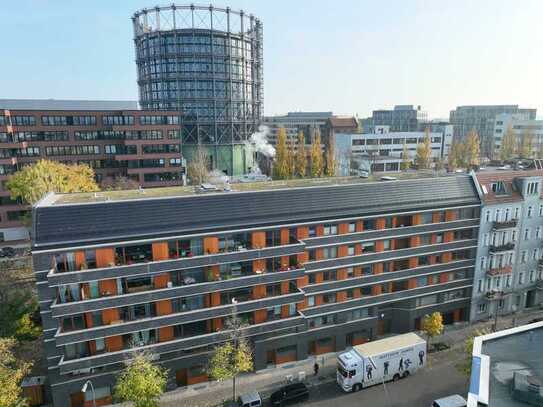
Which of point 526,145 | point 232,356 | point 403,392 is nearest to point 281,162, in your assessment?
point 232,356

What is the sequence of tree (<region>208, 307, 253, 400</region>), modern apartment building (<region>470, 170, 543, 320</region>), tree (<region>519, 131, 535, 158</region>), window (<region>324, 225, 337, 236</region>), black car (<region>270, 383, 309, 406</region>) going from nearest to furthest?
tree (<region>208, 307, 253, 400</region>)
black car (<region>270, 383, 309, 406</region>)
window (<region>324, 225, 337, 236</region>)
modern apartment building (<region>470, 170, 543, 320</region>)
tree (<region>519, 131, 535, 158</region>)

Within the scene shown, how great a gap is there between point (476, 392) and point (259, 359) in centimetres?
2639

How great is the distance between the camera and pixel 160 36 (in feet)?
384

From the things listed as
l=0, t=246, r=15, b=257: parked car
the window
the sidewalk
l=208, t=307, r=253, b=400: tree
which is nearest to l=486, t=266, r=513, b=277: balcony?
the sidewalk

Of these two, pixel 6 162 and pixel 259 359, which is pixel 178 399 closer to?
pixel 259 359

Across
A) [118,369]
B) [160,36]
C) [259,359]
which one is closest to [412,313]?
[259,359]

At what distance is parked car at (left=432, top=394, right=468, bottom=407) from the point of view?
116 feet

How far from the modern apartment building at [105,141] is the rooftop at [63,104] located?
22.7m

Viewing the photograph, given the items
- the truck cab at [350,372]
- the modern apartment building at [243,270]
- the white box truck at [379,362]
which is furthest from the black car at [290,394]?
the modern apartment building at [243,270]

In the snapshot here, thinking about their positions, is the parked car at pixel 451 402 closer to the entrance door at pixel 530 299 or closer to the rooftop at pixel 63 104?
the entrance door at pixel 530 299

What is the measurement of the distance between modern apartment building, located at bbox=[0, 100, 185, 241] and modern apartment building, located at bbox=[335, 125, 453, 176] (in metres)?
55.4

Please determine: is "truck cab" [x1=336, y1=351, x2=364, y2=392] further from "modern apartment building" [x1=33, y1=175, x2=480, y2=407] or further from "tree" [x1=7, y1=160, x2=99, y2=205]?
"tree" [x1=7, y1=160, x2=99, y2=205]

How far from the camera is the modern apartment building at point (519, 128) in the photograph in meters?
146

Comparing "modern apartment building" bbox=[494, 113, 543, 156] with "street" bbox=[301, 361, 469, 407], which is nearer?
"street" bbox=[301, 361, 469, 407]
